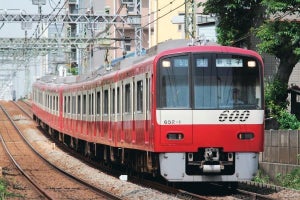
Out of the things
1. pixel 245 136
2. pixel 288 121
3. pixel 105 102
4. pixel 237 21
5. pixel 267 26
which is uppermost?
pixel 237 21

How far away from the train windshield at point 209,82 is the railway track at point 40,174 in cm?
207

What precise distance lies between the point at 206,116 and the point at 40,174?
9123 millimetres

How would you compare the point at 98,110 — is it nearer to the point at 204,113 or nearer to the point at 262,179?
the point at 262,179

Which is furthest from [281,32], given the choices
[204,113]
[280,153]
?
[204,113]

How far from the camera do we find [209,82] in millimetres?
14141

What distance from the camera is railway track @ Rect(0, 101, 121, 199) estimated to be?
15.9 m

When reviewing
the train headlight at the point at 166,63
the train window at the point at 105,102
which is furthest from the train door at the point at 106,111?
the train headlight at the point at 166,63

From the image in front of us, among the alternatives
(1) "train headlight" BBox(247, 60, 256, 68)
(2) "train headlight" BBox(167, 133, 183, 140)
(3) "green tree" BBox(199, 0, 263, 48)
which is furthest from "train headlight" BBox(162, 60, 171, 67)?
(3) "green tree" BBox(199, 0, 263, 48)

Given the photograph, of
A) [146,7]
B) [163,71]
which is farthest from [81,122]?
[146,7]

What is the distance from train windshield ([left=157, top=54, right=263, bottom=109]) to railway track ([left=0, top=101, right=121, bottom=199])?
207 cm

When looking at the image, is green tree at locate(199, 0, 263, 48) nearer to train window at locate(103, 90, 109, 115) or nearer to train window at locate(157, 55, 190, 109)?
train window at locate(103, 90, 109, 115)

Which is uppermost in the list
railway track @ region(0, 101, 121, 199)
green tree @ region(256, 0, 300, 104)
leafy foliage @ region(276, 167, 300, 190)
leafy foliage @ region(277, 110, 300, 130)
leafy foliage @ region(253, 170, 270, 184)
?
green tree @ region(256, 0, 300, 104)

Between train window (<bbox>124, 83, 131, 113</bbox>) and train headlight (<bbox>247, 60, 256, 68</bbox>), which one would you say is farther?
train window (<bbox>124, 83, 131, 113</bbox>)

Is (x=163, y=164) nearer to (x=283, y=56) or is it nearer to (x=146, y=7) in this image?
(x=283, y=56)
